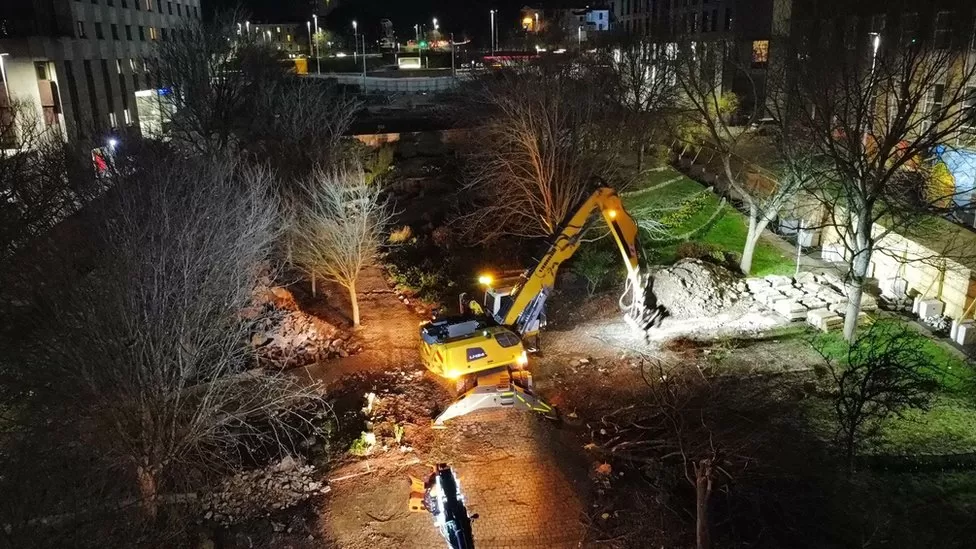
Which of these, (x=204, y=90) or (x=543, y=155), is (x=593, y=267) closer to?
(x=543, y=155)

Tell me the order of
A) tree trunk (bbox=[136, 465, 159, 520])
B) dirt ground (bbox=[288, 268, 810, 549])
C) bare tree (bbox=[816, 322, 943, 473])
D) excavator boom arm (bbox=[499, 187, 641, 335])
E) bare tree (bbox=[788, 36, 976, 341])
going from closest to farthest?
tree trunk (bbox=[136, 465, 159, 520]) → dirt ground (bbox=[288, 268, 810, 549]) → bare tree (bbox=[816, 322, 943, 473]) → excavator boom arm (bbox=[499, 187, 641, 335]) → bare tree (bbox=[788, 36, 976, 341])

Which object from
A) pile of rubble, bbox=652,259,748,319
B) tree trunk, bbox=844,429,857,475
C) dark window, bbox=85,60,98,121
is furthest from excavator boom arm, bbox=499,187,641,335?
dark window, bbox=85,60,98,121

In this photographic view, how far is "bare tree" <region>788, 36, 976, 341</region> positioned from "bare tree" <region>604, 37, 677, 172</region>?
11508 millimetres

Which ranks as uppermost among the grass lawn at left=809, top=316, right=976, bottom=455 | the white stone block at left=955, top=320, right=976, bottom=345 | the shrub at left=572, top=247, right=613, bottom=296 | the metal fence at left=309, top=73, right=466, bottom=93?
the metal fence at left=309, top=73, right=466, bottom=93

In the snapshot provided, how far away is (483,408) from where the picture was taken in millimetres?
14273

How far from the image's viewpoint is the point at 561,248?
15.8 m

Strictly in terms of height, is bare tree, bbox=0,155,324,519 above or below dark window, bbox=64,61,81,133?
below

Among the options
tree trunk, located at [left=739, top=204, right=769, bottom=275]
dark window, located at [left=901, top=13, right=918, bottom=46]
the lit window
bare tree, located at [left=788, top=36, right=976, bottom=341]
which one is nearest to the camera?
bare tree, located at [left=788, top=36, right=976, bottom=341]

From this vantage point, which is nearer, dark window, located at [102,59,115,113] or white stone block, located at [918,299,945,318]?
white stone block, located at [918,299,945,318]

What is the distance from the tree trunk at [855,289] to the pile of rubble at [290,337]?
1325cm

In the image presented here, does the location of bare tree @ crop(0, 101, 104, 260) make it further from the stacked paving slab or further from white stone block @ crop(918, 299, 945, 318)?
white stone block @ crop(918, 299, 945, 318)

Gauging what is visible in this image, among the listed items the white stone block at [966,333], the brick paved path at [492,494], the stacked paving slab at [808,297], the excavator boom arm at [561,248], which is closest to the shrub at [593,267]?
the stacked paving slab at [808,297]

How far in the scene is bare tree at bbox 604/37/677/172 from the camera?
3303 centimetres

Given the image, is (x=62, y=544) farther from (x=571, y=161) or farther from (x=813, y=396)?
(x=571, y=161)
